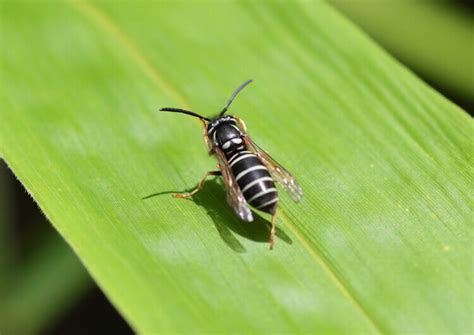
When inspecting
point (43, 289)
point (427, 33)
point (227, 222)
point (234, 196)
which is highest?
point (234, 196)

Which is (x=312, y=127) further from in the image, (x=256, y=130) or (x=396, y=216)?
(x=396, y=216)

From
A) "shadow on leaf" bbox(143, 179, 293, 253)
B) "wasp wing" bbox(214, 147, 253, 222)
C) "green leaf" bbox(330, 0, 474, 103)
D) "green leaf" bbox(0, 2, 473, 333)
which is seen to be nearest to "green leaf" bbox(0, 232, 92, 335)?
"green leaf" bbox(0, 2, 473, 333)

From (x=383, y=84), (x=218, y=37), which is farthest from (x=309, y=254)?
(x=218, y=37)

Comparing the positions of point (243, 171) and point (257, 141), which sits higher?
point (243, 171)

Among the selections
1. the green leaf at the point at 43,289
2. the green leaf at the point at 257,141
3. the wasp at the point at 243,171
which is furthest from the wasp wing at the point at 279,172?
the green leaf at the point at 43,289

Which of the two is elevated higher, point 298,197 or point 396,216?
point 298,197

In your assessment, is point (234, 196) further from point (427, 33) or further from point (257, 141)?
point (427, 33)

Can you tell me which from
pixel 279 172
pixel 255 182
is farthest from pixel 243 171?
pixel 279 172
